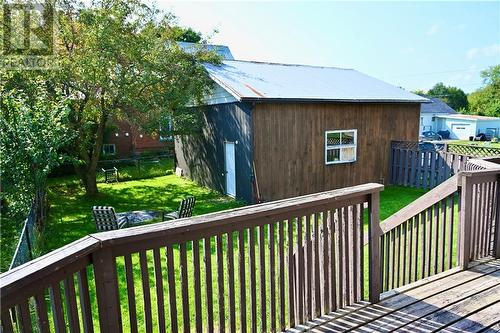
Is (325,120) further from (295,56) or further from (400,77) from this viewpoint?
(400,77)

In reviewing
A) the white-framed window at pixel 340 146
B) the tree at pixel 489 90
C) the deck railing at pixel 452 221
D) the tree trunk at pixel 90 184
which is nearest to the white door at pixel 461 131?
the tree at pixel 489 90

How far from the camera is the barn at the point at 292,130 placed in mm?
9789

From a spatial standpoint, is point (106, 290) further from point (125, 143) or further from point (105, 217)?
point (125, 143)

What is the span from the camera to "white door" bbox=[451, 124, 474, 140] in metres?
37.6

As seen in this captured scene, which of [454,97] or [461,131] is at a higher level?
[454,97]

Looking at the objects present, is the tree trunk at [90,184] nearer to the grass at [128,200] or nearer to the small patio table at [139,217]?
the grass at [128,200]

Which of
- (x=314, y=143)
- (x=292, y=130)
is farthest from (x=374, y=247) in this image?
(x=314, y=143)

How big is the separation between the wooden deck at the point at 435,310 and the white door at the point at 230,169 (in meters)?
7.94

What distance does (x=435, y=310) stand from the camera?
2.75 m

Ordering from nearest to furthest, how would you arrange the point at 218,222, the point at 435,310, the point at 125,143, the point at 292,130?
the point at 218,222, the point at 435,310, the point at 292,130, the point at 125,143

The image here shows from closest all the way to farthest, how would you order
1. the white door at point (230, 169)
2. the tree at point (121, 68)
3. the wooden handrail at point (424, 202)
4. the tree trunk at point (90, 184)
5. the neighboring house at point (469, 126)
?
the wooden handrail at point (424, 202), the tree at point (121, 68), the white door at point (230, 169), the tree trunk at point (90, 184), the neighboring house at point (469, 126)

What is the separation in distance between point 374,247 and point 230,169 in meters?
8.45

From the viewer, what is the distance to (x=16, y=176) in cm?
559

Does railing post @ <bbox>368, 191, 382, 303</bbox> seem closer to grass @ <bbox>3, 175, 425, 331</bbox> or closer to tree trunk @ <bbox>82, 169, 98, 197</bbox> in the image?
grass @ <bbox>3, 175, 425, 331</bbox>
